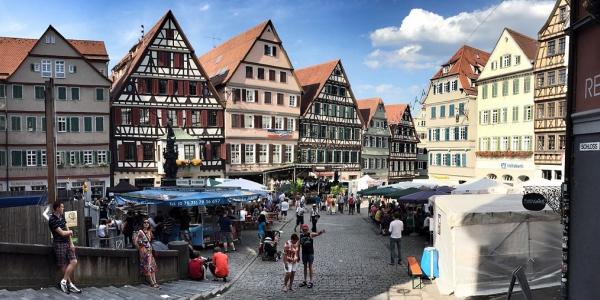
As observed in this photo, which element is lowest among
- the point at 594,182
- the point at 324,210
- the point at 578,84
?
the point at 324,210

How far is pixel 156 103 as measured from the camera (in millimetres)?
39875

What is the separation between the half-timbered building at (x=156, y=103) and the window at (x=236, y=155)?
3690 millimetres

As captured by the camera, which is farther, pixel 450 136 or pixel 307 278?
pixel 450 136

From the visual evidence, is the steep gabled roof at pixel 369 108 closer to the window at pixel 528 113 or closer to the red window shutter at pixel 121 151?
the window at pixel 528 113

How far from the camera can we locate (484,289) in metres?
10.6

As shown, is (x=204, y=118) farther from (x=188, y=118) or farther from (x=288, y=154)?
(x=288, y=154)

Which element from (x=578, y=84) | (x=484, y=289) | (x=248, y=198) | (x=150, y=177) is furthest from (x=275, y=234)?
(x=150, y=177)

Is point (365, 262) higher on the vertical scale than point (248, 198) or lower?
lower

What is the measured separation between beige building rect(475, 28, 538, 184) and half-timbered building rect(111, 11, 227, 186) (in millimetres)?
24047

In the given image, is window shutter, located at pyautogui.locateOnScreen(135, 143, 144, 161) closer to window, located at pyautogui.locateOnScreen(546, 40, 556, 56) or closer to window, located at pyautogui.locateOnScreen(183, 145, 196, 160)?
window, located at pyautogui.locateOnScreen(183, 145, 196, 160)

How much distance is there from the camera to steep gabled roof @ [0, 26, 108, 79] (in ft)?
119

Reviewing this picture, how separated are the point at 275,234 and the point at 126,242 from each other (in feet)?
16.6

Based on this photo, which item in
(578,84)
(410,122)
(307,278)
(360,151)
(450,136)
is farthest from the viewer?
(410,122)

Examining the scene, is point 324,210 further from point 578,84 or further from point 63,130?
point 578,84
